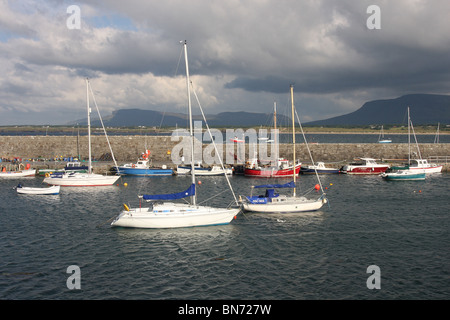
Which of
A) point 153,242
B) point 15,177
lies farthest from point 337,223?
point 15,177

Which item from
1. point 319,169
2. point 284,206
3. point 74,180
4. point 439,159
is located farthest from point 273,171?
point 439,159

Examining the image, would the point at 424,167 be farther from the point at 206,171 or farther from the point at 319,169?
the point at 206,171

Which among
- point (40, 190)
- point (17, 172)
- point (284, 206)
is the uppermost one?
point (17, 172)

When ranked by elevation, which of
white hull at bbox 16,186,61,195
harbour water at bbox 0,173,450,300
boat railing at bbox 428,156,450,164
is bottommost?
harbour water at bbox 0,173,450,300

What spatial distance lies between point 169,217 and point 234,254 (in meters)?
5.72

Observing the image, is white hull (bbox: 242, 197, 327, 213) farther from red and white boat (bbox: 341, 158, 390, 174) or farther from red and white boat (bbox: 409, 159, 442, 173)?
red and white boat (bbox: 409, 159, 442, 173)

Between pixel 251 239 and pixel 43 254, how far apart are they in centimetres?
1199

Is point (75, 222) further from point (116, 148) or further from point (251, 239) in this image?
point (116, 148)

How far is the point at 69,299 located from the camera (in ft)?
48.4

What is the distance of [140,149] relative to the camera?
6062cm

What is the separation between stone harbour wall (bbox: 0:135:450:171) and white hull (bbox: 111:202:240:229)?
3457 centimetres

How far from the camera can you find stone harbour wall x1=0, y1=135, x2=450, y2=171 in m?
59.4

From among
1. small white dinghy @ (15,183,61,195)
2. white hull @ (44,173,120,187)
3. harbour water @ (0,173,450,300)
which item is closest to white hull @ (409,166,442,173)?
harbour water @ (0,173,450,300)

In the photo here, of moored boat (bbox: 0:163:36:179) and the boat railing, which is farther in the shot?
the boat railing
